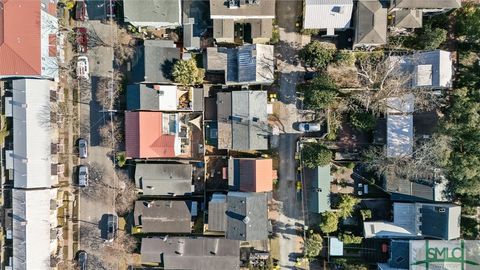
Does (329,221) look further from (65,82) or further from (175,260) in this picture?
(65,82)

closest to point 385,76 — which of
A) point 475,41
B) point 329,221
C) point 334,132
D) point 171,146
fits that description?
point 334,132

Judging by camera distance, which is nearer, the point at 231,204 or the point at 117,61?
the point at 231,204

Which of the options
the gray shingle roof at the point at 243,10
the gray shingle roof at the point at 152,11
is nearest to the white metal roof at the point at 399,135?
the gray shingle roof at the point at 243,10

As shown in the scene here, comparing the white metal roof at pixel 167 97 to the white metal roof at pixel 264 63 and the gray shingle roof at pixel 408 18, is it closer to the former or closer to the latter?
the white metal roof at pixel 264 63

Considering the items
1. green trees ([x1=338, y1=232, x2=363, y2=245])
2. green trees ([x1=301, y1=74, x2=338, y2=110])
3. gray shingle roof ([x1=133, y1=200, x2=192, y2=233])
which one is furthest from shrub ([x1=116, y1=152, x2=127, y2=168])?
green trees ([x1=338, y1=232, x2=363, y2=245])

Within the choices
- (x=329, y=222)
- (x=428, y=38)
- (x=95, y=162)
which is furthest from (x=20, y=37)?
(x=428, y=38)

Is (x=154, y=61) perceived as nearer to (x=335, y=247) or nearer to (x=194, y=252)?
(x=194, y=252)
